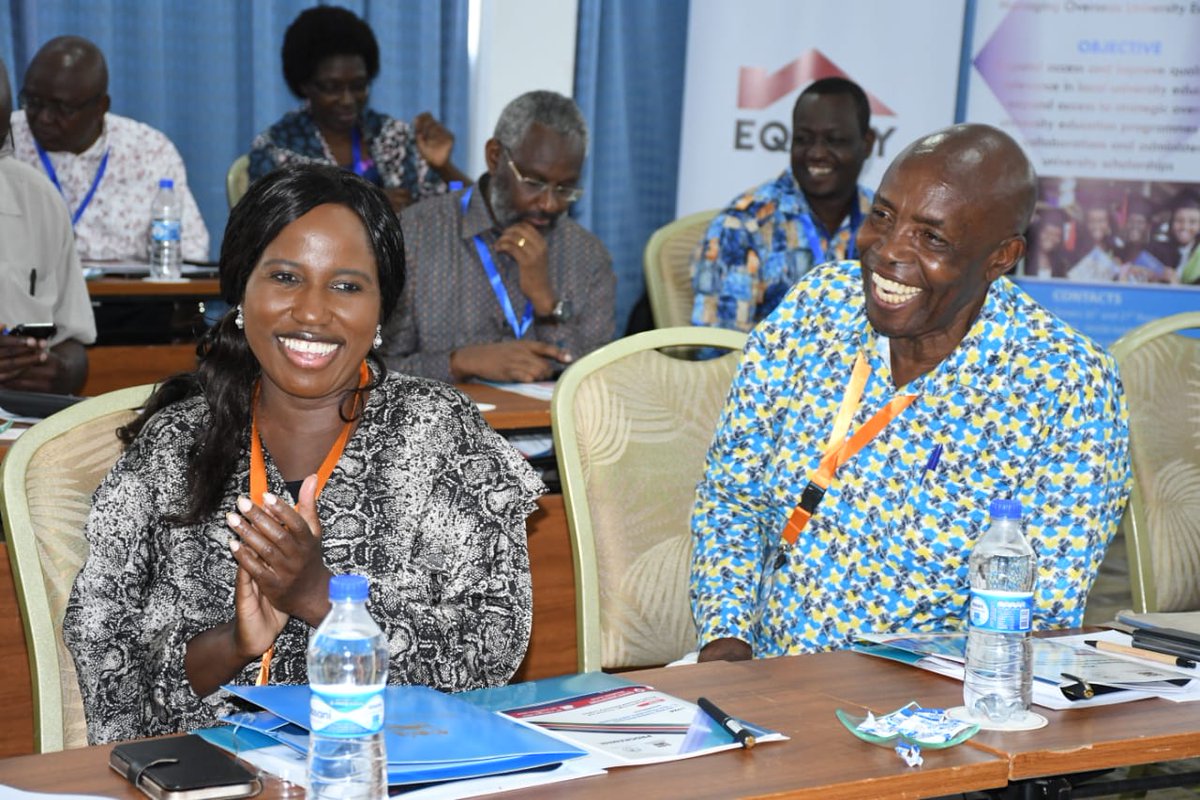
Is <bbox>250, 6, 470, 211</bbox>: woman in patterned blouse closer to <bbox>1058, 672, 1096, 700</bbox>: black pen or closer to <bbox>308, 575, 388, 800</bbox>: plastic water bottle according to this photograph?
<bbox>1058, 672, 1096, 700</bbox>: black pen

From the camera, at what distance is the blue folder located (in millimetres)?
1590

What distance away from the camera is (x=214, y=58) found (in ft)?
22.0

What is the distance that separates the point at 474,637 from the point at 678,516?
711mm

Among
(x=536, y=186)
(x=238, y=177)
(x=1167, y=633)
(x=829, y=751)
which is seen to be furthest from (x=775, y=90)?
(x=829, y=751)

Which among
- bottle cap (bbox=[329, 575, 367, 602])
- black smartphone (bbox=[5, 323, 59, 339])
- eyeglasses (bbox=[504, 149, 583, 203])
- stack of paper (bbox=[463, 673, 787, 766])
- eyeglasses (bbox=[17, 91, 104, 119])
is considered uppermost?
eyeglasses (bbox=[17, 91, 104, 119])

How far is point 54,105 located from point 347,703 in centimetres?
513

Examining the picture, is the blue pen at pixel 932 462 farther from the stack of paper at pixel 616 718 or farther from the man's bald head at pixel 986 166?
the stack of paper at pixel 616 718

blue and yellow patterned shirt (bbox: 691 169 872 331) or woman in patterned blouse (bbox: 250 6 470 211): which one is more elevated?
woman in patterned blouse (bbox: 250 6 470 211)

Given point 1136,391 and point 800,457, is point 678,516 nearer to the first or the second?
point 800,457

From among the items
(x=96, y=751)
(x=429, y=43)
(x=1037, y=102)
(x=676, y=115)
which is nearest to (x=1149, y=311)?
(x=1037, y=102)

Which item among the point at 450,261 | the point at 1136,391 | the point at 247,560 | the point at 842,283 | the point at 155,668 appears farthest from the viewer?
the point at 450,261

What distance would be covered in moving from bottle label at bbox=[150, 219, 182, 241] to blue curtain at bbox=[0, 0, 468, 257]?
0.89 meters

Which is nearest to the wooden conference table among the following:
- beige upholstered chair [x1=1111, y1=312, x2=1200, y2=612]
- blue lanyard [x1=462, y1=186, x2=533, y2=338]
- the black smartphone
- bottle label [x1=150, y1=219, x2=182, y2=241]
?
beige upholstered chair [x1=1111, y1=312, x2=1200, y2=612]

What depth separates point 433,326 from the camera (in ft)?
14.6
